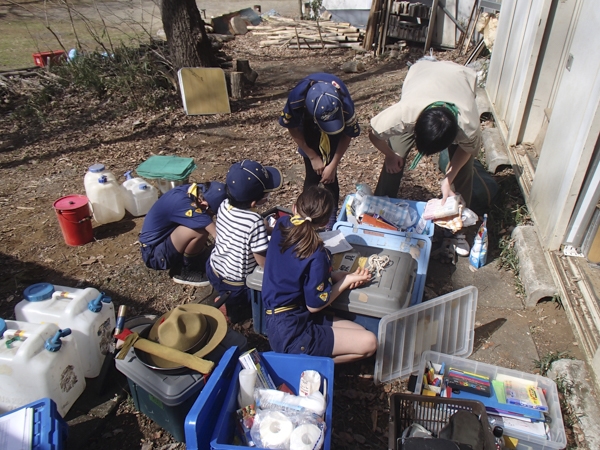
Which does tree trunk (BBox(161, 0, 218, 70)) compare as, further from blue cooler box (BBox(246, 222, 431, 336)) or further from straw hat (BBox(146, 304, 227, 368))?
straw hat (BBox(146, 304, 227, 368))

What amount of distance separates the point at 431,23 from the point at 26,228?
404 inches

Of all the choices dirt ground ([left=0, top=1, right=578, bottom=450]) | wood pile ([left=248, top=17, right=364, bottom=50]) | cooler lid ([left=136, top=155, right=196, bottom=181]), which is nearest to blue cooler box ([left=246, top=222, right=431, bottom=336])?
dirt ground ([left=0, top=1, right=578, bottom=450])

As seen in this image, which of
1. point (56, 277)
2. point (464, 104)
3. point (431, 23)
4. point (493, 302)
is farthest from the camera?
point (431, 23)

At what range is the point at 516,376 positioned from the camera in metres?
2.63

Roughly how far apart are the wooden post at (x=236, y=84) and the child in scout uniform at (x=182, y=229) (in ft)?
15.4

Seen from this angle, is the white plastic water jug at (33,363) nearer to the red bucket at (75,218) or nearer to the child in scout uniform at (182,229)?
the child in scout uniform at (182,229)

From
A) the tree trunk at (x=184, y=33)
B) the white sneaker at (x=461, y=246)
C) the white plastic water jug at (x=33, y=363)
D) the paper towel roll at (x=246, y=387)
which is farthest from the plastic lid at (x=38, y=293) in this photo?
the tree trunk at (x=184, y=33)

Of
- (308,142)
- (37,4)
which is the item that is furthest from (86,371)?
(37,4)

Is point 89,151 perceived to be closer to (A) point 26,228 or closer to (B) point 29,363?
(A) point 26,228

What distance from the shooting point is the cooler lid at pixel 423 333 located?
2729 millimetres

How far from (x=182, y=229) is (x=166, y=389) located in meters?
1.52

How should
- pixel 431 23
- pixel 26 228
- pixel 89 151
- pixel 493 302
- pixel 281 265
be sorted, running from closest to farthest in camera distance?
pixel 281 265 → pixel 493 302 → pixel 26 228 → pixel 89 151 → pixel 431 23

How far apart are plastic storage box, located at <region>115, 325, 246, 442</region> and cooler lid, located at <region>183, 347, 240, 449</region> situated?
33mm

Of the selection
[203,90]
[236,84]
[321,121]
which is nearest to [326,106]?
[321,121]
